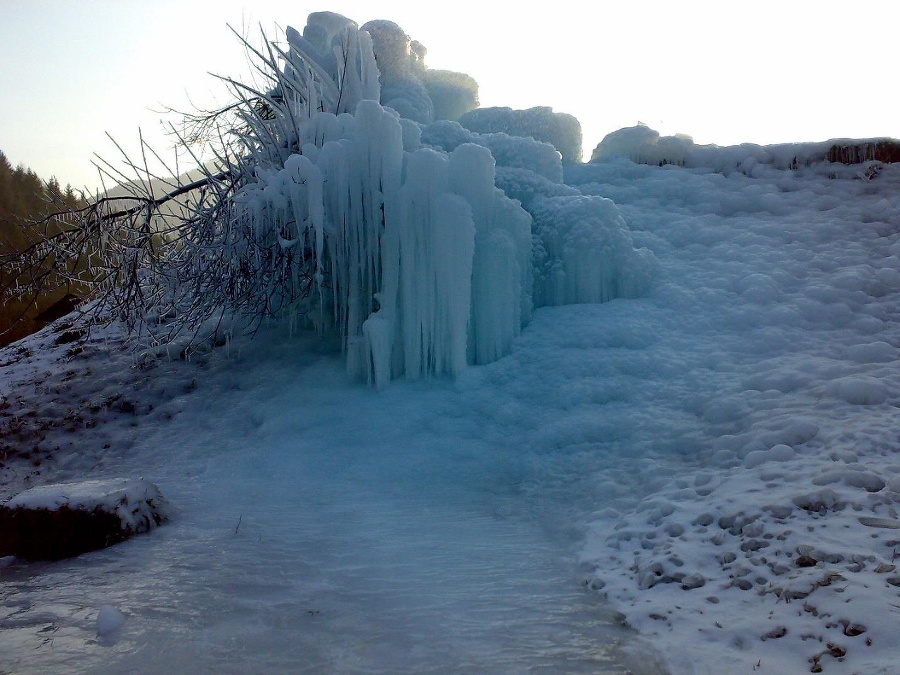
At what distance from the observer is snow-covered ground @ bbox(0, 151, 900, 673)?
3383 millimetres

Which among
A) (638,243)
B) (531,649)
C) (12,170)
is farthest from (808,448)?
(12,170)

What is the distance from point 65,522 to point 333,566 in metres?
2.27

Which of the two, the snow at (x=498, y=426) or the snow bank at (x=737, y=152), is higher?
the snow bank at (x=737, y=152)

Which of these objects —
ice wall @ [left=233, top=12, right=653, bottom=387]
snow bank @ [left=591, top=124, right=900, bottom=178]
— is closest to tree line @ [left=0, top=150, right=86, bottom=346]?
ice wall @ [left=233, top=12, right=653, bottom=387]

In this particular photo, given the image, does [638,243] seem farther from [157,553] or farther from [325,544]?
[157,553]

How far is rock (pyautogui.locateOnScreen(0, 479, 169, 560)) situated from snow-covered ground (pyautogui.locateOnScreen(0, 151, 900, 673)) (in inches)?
7.7

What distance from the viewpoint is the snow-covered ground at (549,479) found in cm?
338

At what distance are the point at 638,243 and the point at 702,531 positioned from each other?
5.57m

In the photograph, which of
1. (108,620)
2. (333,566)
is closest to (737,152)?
(333,566)

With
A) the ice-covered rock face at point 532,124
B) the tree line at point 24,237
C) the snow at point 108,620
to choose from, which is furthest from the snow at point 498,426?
the tree line at point 24,237

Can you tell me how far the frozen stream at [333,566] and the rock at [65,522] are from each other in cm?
18

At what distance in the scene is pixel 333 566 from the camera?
445 centimetres

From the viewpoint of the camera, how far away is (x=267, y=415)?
7.57 metres

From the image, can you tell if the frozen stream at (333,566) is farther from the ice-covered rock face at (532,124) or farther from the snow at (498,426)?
the ice-covered rock face at (532,124)
